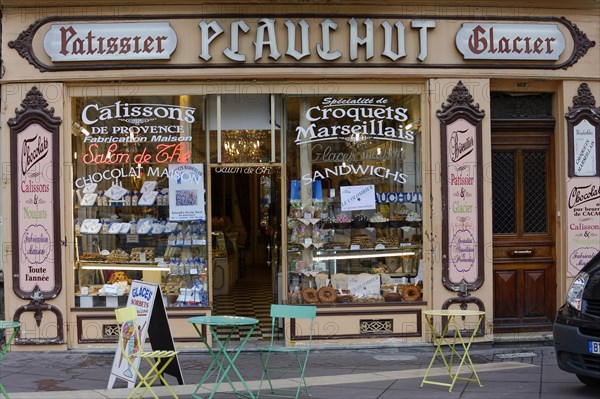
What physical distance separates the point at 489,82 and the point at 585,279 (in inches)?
142

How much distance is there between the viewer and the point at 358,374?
8391mm

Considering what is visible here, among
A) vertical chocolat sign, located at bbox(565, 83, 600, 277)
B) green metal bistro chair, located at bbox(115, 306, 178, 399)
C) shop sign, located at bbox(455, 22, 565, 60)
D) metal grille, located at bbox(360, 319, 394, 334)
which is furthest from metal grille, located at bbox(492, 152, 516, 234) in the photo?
green metal bistro chair, located at bbox(115, 306, 178, 399)

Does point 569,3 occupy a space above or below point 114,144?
above

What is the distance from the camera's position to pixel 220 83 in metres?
9.86

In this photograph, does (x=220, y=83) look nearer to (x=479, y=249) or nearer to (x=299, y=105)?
(x=299, y=105)

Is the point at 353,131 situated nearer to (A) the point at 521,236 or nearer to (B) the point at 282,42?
(B) the point at 282,42

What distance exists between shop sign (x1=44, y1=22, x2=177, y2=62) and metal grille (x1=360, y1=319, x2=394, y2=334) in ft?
14.1

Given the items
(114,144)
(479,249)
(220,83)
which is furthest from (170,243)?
(479,249)

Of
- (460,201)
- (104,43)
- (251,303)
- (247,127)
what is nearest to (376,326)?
(460,201)

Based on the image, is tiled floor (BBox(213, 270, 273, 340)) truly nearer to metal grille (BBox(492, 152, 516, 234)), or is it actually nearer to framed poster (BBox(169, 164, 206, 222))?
framed poster (BBox(169, 164, 206, 222))

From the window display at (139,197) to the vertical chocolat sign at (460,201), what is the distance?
3.20 meters

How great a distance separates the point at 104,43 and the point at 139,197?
2058mm

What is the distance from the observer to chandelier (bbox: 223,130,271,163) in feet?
33.0

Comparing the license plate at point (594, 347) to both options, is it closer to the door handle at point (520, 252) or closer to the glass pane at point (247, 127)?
the door handle at point (520, 252)
